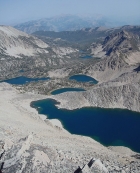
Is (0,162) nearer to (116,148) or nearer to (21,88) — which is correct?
(116,148)

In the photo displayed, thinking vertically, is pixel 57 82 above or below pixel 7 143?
below

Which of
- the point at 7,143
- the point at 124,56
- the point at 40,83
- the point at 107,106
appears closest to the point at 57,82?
the point at 40,83

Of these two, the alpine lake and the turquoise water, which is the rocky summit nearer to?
the alpine lake

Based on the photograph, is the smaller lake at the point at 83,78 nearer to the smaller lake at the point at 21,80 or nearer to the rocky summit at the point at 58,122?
the rocky summit at the point at 58,122

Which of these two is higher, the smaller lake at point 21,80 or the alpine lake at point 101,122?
the alpine lake at point 101,122

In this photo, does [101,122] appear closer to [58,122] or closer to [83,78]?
[58,122]

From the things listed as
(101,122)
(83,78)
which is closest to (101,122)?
(101,122)

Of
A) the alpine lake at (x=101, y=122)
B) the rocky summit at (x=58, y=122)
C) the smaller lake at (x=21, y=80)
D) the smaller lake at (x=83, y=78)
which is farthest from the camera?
the smaller lake at (x=21, y=80)

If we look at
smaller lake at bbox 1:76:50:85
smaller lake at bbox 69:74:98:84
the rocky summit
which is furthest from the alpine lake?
smaller lake at bbox 1:76:50:85

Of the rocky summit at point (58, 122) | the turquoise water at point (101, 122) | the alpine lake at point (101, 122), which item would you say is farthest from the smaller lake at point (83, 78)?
the turquoise water at point (101, 122)
